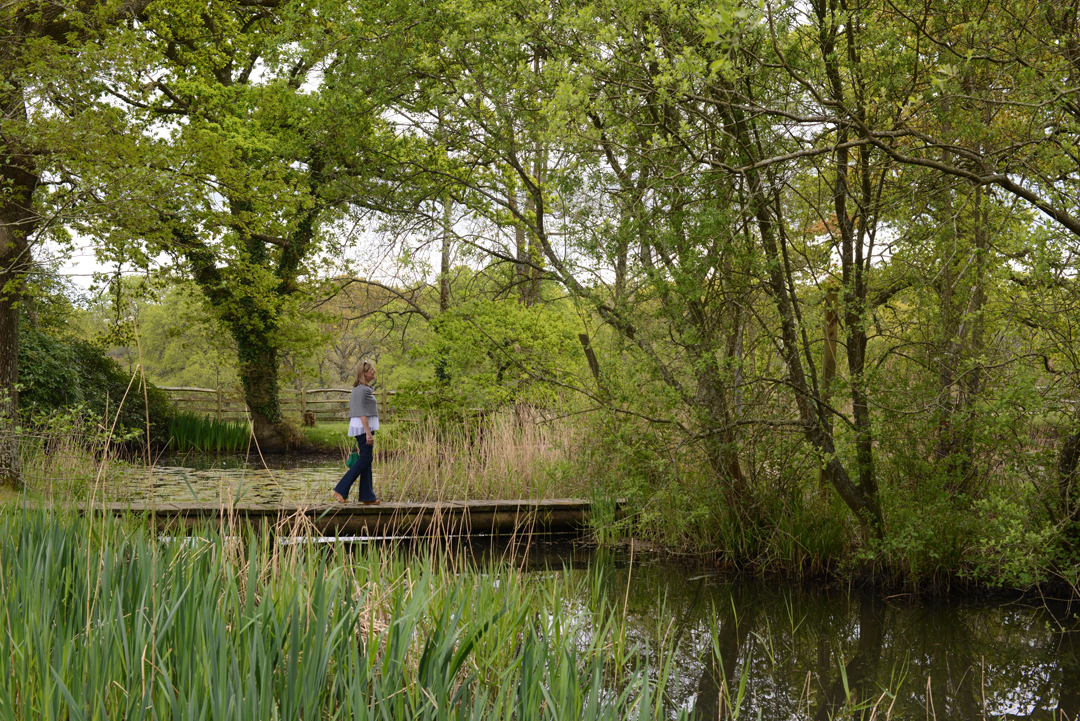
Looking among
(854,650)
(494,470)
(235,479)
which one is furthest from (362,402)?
(854,650)

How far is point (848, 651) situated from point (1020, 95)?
344cm

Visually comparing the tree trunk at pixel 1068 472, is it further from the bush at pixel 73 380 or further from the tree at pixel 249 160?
the bush at pixel 73 380

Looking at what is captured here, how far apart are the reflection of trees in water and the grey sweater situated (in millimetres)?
3143

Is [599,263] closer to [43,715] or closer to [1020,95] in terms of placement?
[1020,95]

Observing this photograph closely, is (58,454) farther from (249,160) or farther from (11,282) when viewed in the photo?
(249,160)

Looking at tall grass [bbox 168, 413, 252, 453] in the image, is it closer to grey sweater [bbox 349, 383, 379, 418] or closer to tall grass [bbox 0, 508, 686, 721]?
grey sweater [bbox 349, 383, 379, 418]

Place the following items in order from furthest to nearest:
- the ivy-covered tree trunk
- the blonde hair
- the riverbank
A: the ivy-covered tree trunk, the blonde hair, the riverbank

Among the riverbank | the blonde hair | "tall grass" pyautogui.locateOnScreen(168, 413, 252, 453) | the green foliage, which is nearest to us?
the riverbank

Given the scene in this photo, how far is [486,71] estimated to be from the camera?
849 centimetres

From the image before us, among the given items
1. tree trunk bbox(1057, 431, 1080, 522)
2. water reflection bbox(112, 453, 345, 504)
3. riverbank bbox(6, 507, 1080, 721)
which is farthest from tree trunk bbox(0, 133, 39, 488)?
tree trunk bbox(1057, 431, 1080, 522)

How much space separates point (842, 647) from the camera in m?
5.32

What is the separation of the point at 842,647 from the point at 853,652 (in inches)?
3.5

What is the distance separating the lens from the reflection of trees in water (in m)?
4.36

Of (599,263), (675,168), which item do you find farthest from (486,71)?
(675,168)
